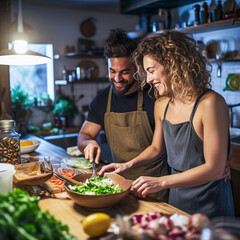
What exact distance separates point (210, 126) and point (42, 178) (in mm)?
890

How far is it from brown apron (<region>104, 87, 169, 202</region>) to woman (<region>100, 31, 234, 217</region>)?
413mm

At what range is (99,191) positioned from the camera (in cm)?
139

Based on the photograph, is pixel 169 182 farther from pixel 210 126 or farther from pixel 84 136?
pixel 84 136

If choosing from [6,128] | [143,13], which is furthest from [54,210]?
[143,13]

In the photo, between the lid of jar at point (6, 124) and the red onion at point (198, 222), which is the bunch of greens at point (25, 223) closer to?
the red onion at point (198, 222)

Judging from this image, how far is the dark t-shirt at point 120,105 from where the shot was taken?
2307 millimetres

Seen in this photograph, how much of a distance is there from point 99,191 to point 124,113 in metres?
1.05

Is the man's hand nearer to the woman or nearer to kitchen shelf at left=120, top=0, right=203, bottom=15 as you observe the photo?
the woman

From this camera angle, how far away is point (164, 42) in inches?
67.1

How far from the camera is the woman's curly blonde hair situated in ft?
5.44

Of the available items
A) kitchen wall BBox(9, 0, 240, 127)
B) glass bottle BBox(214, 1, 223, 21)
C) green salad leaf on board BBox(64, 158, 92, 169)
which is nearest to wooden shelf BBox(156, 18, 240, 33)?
glass bottle BBox(214, 1, 223, 21)

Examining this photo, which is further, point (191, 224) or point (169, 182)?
point (169, 182)

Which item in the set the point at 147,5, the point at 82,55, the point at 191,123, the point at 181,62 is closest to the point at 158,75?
the point at 181,62

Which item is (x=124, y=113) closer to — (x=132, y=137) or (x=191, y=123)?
(x=132, y=137)
